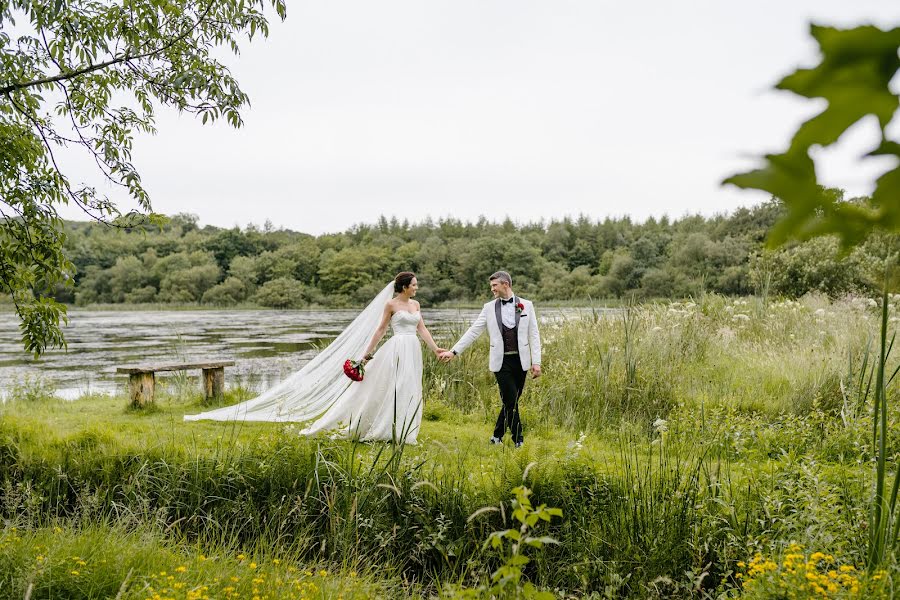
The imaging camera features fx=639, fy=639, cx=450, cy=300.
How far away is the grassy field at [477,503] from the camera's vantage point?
140 inches

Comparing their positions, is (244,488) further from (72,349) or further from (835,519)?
(72,349)

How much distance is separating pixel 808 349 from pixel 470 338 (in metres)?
5.31

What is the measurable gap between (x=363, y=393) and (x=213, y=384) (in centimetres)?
327

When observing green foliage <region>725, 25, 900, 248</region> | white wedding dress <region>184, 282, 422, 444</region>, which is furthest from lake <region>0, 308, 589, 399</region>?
green foliage <region>725, 25, 900, 248</region>

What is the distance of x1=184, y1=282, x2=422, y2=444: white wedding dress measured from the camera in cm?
729

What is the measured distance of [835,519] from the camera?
3.86 m

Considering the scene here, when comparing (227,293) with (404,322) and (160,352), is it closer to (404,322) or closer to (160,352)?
(160,352)

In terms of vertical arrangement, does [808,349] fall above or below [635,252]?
below

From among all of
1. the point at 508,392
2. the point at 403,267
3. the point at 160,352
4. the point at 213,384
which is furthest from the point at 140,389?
the point at 403,267

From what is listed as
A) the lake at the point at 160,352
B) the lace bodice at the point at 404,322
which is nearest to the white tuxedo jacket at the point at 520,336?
the lace bodice at the point at 404,322

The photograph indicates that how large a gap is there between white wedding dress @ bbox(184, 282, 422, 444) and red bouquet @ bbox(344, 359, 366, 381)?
13 centimetres

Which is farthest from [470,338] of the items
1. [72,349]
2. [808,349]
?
[72,349]

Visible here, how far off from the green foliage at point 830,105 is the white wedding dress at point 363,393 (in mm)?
5954

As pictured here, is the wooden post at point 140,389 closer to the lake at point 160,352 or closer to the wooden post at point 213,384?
the wooden post at point 213,384
